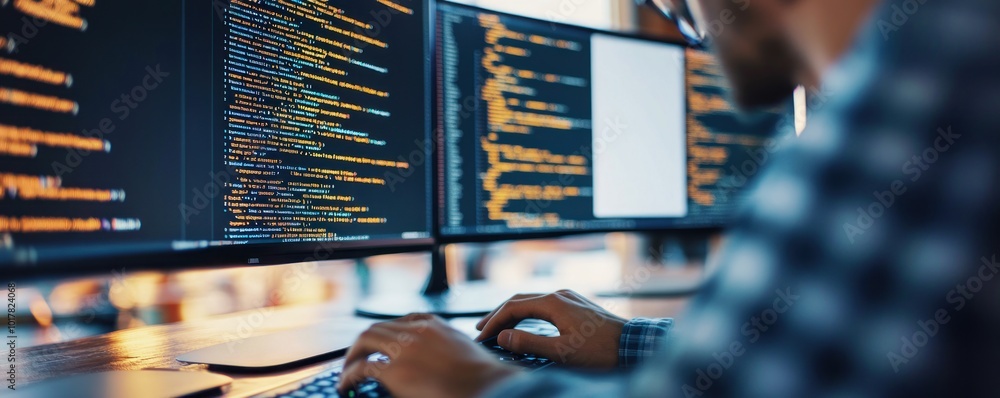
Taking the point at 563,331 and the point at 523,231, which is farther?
the point at 523,231

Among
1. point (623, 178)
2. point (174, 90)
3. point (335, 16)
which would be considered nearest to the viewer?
point (174, 90)

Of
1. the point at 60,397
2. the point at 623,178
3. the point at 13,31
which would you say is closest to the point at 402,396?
the point at 60,397

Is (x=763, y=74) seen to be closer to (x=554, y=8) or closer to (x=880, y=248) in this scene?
(x=880, y=248)

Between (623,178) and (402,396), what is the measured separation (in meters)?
0.82

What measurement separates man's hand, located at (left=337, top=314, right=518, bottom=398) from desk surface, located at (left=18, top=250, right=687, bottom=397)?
0.09 meters

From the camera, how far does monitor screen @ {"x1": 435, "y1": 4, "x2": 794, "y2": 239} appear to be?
993 millimetres

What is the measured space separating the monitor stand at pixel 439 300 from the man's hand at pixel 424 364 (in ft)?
0.98

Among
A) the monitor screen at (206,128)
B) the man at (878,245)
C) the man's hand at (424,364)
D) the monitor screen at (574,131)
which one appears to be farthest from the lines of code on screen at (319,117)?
the man at (878,245)

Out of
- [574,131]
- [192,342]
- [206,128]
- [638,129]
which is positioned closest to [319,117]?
[206,128]

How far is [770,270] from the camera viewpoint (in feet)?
0.95

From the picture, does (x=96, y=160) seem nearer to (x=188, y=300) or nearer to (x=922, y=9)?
(x=922, y=9)

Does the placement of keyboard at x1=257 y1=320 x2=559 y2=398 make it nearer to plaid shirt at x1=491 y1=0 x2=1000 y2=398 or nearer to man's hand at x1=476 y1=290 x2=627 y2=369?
man's hand at x1=476 y1=290 x2=627 y2=369

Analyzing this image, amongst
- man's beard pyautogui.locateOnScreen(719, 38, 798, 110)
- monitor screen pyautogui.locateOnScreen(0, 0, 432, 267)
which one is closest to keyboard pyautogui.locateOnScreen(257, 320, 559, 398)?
monitor screen pyautogui.locateOnScreen(0, 0, 432, 267)

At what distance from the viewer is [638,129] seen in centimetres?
122
